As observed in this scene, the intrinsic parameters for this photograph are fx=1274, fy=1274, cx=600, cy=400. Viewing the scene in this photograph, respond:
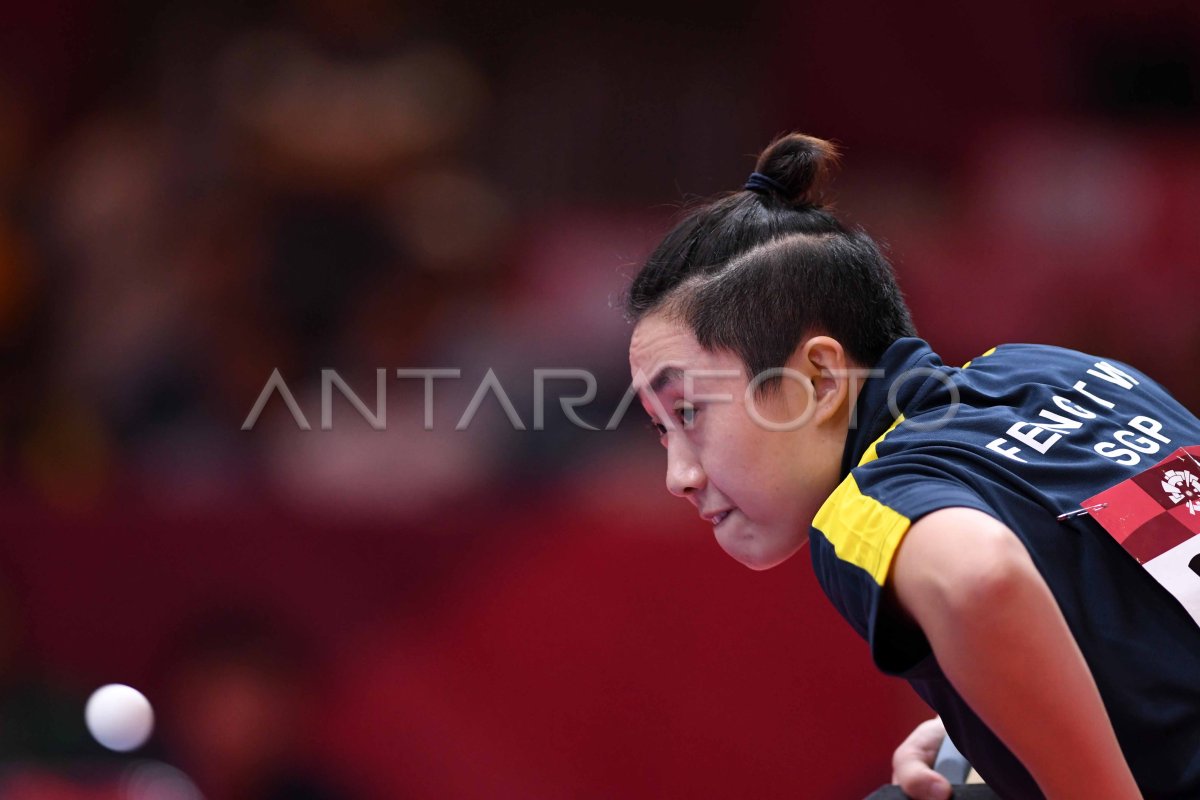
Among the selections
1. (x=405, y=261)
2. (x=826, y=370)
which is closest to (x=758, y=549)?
(x=826, y=370)

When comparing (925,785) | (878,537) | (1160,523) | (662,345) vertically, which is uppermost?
(662,345)

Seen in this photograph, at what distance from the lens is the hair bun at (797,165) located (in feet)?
4.13

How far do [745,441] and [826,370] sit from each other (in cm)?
10

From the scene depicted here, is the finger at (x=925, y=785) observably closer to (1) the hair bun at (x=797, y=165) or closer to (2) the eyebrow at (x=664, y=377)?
(2) the eyebrow at (x=664, y=377)

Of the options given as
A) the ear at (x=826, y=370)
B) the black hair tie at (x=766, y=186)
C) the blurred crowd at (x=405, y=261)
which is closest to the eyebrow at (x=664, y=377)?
the ear at (x=826, y=370)

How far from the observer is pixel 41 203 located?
122 inches

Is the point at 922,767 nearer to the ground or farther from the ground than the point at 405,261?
nearer to the ground

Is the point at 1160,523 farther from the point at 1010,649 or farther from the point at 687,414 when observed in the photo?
the point at 687,414

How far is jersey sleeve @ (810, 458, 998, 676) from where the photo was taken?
0.86 meters

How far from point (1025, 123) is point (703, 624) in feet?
6.07

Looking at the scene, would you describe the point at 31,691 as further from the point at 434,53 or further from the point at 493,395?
the point at 434,53

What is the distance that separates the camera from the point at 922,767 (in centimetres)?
120

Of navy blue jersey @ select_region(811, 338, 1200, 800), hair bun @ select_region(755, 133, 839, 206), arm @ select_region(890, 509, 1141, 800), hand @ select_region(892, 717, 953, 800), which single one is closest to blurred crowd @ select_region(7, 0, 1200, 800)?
hand @ select_region(892, 717, 953, 800)

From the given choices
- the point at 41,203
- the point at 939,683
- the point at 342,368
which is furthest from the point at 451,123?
the point at 939,683
